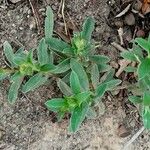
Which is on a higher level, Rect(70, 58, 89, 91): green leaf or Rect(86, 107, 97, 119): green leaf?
Rect(70, 58, 89, 91): green leaf

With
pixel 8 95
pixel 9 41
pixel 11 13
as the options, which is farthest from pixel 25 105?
pixel 11 13

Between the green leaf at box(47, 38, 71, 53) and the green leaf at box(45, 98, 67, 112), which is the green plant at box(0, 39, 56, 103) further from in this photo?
the green leaf at box(45, 98, 67, 112)

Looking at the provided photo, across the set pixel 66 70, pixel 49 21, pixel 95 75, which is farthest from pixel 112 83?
pixel 49 21

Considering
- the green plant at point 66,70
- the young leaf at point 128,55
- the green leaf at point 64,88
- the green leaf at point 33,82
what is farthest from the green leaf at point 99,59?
the green leaf at point 33,82

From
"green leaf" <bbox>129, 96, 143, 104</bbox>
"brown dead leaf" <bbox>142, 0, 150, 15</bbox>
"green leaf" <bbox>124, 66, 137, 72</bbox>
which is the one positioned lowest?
"green leaf" <bbox>129, 96, 143, 104</bbox>

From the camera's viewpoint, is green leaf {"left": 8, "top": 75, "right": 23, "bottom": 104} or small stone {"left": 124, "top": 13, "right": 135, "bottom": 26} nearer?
green leaf {"left": 8, "top": 75, "right": 23, "bottom": 104}

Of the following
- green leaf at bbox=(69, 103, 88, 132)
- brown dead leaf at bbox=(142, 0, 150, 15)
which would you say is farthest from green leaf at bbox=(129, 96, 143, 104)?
brown dead leaf at bbox=(142, 0, 150, 15)

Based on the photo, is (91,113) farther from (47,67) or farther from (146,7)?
(146,7)

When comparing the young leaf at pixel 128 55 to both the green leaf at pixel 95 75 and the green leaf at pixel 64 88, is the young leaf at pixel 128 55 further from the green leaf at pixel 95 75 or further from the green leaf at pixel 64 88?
the green leaf at pixel 64 88

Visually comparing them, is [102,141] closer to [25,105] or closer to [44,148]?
[44,148]
